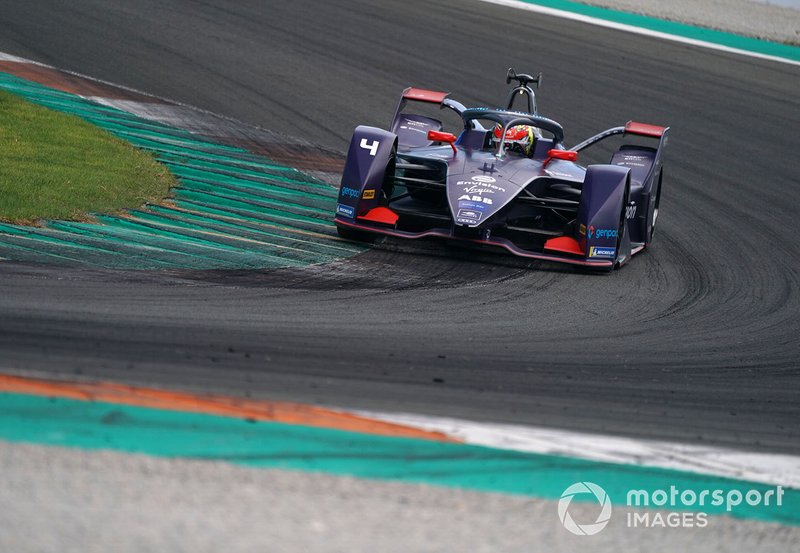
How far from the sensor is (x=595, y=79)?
18.4m

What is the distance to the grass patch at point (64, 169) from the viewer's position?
827cm

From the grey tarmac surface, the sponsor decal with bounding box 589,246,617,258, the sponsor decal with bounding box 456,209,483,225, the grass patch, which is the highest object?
the grey tarmac surface

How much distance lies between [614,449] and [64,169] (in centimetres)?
667

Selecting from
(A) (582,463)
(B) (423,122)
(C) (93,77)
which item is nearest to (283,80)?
(C) (93,77)

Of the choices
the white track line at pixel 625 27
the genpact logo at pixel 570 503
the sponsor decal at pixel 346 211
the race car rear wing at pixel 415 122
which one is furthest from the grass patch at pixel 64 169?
the white track line at pixel 625 27

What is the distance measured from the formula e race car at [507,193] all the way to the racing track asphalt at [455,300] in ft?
0.83

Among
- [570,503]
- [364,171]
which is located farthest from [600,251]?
[570,503]

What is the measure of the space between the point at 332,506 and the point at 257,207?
21.5 ft

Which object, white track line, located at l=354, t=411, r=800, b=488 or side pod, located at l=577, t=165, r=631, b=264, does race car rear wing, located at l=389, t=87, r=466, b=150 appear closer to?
side pod, located at l=577, t=165, r=631, b=264

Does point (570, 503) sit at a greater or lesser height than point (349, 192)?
greater

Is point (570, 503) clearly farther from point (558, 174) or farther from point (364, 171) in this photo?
point (558, 174)

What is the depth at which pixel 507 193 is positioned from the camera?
873cm

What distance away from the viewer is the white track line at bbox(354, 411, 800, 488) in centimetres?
418

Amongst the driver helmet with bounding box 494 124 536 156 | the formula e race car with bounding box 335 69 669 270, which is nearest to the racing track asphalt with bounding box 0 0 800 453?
the formula e race car with bounding box 335 69 669 270
